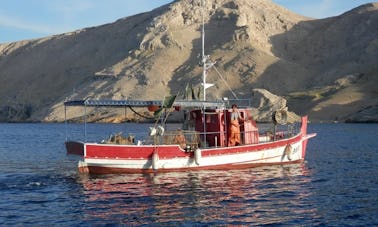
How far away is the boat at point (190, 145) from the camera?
2988 centimetres

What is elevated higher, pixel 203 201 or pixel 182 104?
pixel 182 104

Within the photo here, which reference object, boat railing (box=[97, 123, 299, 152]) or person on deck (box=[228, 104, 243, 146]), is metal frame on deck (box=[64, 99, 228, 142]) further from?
boat railing (box=[97, 123, 299, 152])

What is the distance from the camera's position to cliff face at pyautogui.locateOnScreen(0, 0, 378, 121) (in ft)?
426

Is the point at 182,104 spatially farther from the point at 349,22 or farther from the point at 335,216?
the point at 349,22

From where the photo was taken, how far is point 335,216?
20.5m

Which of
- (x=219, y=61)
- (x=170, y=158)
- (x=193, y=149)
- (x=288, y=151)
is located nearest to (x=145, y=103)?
(x=170, y=158)

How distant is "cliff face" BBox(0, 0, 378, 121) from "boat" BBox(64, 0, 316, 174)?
75095mm

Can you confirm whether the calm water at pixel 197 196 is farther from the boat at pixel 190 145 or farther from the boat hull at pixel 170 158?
the boat at pixel 190 145

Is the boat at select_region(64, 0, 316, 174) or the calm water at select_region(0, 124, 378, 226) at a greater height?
the boat at select_region(64, 0, 316, 174)

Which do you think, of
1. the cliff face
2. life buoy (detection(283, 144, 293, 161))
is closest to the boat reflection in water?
life buoy (detection(283, 144, 293, 161))

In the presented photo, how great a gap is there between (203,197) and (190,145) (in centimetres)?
791

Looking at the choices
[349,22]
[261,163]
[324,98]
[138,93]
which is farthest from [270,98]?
[261,163]

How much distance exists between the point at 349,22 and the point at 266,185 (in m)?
144

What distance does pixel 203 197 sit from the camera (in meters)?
24.4
